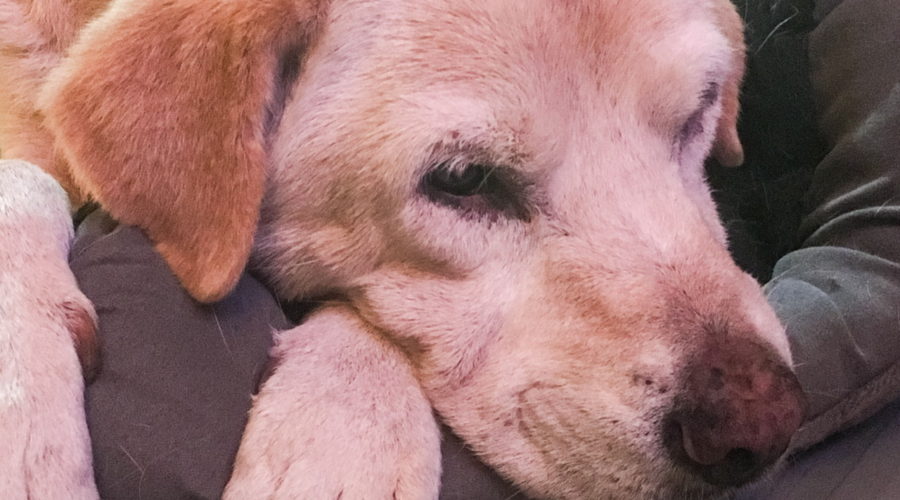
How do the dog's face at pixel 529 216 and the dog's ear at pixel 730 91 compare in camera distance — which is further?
the dog's ear at pixel 730 91

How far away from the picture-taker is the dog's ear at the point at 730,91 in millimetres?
1761

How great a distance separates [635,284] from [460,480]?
0.42 m

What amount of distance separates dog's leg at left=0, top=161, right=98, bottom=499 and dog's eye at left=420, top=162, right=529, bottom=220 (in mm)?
584

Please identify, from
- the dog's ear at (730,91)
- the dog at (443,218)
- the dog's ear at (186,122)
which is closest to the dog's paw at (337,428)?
the dog at (443,218)

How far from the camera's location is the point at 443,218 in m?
1.38

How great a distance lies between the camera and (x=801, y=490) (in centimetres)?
145

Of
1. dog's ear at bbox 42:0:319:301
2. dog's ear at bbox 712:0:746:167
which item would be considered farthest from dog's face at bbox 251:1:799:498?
dog's ear at bbox 712:0:746:167

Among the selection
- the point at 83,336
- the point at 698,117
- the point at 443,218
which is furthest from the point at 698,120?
the point at 83,336

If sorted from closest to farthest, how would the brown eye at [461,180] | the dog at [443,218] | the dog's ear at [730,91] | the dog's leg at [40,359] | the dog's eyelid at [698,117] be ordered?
1. the dog's leg at [40,359]
2. the dog at [443,218]
3. the brown eye at [461,180]
4. the dog's eyelid at [698,117]
5. the dog's ear at [730,91]

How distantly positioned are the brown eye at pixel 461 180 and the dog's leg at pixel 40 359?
1.92 ft

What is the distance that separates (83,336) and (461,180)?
2.09 feet

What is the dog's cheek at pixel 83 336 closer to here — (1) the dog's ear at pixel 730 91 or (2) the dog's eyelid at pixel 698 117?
(2) the dog's eyelid at pixel 698 117

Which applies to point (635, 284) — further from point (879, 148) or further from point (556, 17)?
point (879, 148)

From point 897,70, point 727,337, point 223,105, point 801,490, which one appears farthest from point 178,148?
point 897,70
